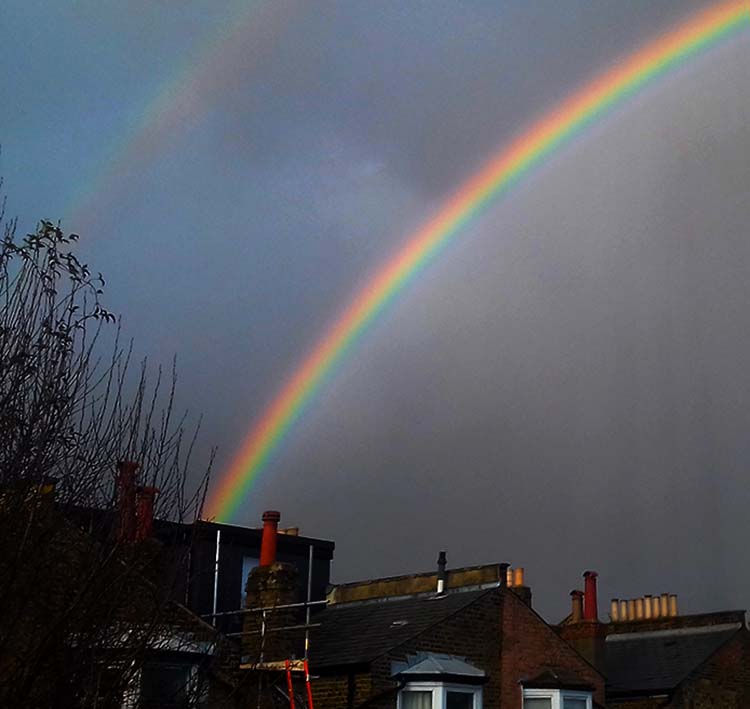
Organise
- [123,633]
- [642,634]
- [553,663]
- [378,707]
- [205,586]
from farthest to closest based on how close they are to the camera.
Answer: [642,634], [205,586], [553,663], [378,707], [123,633]

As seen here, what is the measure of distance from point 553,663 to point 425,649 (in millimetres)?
4120

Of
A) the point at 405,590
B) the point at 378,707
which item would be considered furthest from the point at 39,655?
the point at 405,590

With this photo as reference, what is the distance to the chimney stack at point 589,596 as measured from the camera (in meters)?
32.3

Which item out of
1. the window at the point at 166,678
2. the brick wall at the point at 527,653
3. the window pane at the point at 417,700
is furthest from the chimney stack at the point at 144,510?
the brick wall at the point at 527,653

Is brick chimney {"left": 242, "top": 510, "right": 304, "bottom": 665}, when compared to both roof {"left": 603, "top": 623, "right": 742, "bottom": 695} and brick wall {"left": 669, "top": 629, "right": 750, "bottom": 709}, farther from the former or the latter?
brick wall {"left": 669, "top": 629, "right": 750, "bottom": 709}

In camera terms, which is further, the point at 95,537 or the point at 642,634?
the point at 642,634

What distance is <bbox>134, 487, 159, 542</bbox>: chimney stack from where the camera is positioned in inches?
526

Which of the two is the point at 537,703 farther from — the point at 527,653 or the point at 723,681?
the point at 723,681

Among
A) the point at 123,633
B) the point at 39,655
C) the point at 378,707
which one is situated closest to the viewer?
the point at 39,655

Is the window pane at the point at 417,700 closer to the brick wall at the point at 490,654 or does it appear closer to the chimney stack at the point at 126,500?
the brick wall at the point at 490,654

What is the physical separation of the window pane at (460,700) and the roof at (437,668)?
31cm

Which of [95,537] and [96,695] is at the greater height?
[95,537]

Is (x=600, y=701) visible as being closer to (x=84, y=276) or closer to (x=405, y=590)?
(x=405, y=590)

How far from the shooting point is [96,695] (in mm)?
11078
